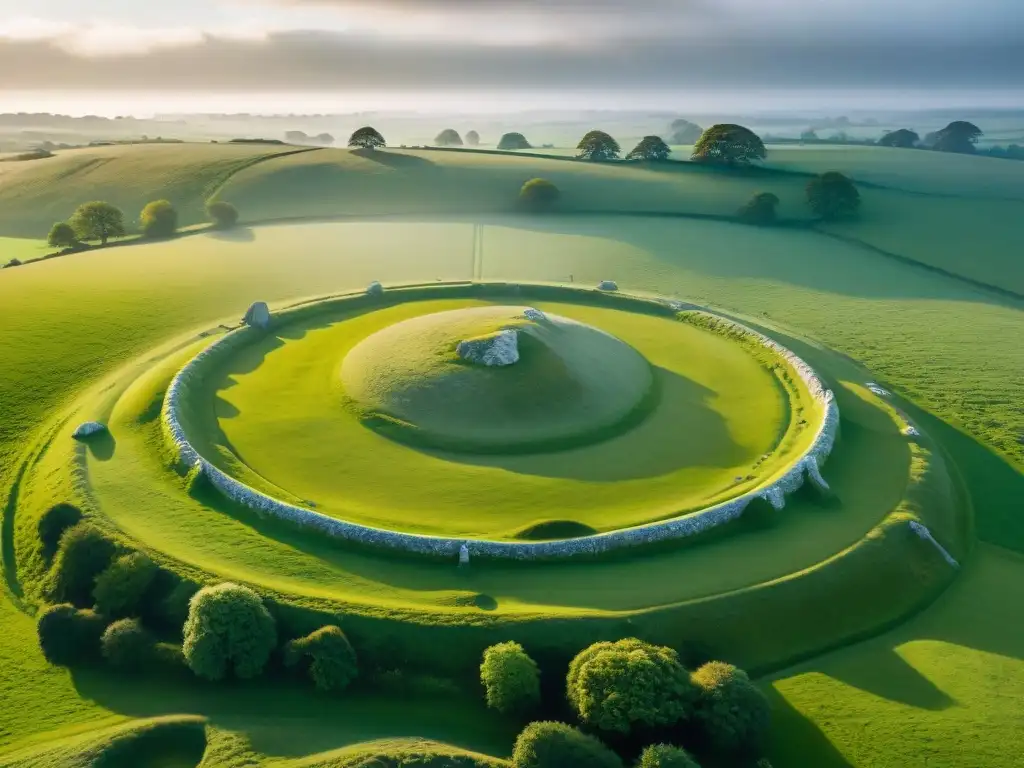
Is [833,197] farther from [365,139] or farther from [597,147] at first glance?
[365,139]

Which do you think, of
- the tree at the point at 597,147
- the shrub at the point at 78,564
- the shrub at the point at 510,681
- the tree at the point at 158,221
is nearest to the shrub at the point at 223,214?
the tree at the point at 158,221

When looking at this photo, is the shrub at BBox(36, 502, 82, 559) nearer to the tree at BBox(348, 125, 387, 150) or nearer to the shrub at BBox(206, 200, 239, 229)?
the shrub at BBox(206, 200, 239, 229)

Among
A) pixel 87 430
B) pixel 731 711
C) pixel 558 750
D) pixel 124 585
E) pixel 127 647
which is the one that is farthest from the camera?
pixel 87 430

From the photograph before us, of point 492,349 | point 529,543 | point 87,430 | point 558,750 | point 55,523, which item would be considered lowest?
point 558,750

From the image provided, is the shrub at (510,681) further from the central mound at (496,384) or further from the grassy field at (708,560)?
the central mound at (496,384)

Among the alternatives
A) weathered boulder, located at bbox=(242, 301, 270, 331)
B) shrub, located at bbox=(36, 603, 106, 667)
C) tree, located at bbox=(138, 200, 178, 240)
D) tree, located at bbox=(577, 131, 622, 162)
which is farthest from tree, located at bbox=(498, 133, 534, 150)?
shrub, located at bbox=(36, 603, 106, 667)

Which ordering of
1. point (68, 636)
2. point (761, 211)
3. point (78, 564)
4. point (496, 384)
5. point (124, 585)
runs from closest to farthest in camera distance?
point (68, 636) < point (124, 585) < point (78, 564) < point (496, 384) < point (761, 211)

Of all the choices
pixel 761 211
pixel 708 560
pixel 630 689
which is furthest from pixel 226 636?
pixel 761 211
